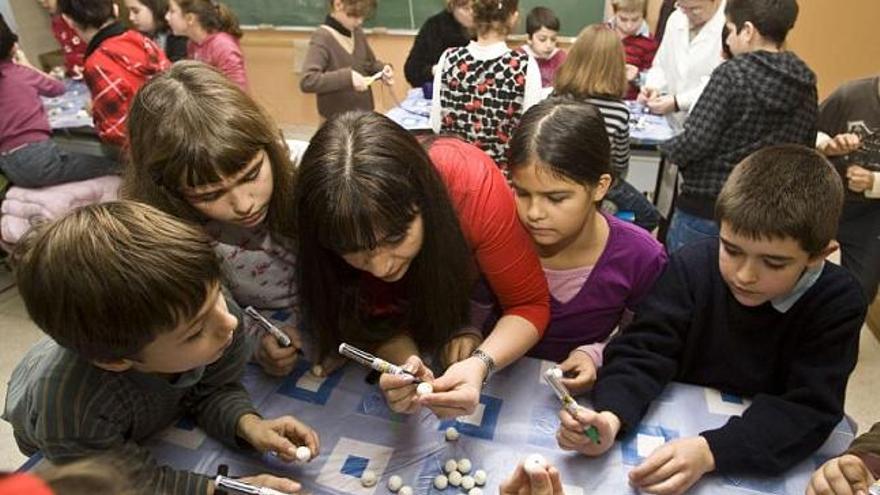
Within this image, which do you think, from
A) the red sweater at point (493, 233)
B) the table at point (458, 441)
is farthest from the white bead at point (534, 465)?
the red sweater at point (493, 233)

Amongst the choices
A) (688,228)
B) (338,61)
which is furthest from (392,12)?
(688,228)

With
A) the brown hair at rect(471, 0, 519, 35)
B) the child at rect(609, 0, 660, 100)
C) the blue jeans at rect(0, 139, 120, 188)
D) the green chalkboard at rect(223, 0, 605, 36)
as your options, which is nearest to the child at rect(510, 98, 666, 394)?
the brown hair at rect(471, 0, 519, 35)

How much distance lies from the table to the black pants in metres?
1.35

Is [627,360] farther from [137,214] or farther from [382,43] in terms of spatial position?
[382,43]

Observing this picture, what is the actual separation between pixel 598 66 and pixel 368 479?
193cm

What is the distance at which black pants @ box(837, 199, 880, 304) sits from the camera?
2.05m

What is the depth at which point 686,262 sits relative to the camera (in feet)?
3.70

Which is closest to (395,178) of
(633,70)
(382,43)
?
(633,70)

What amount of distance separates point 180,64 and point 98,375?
610 mm

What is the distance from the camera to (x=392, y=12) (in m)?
4.61

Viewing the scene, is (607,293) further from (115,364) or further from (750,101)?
(750,101)

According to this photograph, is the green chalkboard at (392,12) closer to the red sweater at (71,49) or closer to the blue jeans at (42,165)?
the red sweater at (71,49)

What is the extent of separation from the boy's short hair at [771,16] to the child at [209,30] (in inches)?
92.9

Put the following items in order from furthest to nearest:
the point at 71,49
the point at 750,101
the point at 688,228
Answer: the point at 71,49 → the point at 688,228 → the point at 750,101
